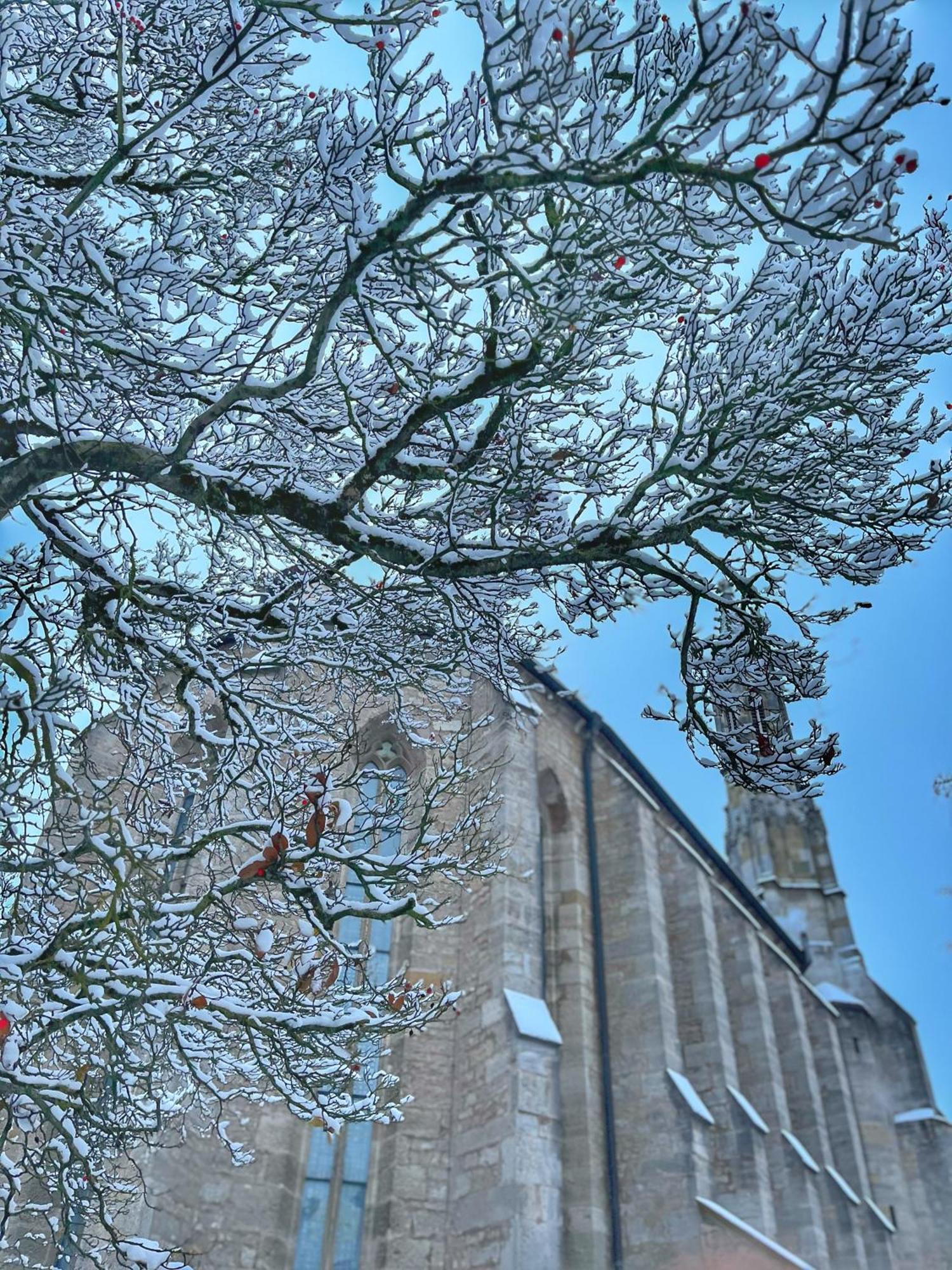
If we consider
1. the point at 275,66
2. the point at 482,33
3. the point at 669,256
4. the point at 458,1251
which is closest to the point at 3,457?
the point at 275,66

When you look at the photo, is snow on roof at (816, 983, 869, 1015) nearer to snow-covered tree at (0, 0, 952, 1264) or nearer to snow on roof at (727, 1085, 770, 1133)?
snow on roof at (727, 1085, 770, 1133)

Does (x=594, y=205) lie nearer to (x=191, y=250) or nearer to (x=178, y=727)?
(x=191, y=250)

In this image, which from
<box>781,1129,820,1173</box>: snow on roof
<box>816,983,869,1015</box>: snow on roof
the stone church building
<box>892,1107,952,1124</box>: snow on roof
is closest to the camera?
the stone church building

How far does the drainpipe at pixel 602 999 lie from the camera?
1029 cm

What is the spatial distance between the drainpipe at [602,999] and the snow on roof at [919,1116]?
15526mm

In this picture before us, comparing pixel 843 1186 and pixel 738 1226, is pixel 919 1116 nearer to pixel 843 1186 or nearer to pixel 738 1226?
pixel 843 1186

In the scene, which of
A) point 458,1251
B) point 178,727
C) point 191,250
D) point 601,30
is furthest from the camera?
point 458,1251

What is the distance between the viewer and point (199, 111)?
15.6ft

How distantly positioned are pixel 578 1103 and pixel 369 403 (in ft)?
29.8

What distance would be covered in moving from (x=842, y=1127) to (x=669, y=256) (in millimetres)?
20355

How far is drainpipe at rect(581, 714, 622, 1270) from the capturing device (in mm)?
A: 10289

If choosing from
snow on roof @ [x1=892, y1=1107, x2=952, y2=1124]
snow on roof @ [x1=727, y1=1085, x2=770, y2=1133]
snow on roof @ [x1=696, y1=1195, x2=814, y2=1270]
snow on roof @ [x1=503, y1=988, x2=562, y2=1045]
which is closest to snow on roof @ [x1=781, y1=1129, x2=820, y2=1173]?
snow on roof @ [x1=727, y1=1085, x2=770, y2=1133]

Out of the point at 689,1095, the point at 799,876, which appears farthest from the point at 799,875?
the point at 689,1095

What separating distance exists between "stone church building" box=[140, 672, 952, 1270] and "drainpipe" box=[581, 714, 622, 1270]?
0.10 ft
